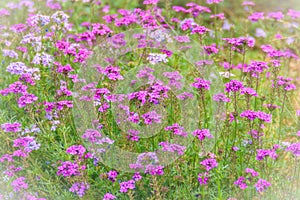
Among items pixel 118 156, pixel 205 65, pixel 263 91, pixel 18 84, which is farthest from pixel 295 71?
pixel 18 84

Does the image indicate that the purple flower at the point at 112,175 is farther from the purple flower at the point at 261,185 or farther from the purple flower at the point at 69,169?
the purple flower at the point at 261,185

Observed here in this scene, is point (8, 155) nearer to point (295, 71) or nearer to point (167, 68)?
point (167, 68)

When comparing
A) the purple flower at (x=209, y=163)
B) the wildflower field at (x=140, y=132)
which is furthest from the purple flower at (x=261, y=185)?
the purple flower at (x=209, y=163)

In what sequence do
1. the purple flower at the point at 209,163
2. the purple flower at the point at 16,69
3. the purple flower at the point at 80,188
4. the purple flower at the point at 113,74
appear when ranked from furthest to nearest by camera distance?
the purple flower at the point at 16,69, the purple flower at the point at 113,74, the purple flower at the point at 80,188, the purple flower at the point at 209,163

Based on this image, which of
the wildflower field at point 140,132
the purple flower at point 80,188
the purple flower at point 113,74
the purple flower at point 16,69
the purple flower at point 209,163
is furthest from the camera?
the purple flower at point 16,69

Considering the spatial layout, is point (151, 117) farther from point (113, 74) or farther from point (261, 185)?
point (261, 185)

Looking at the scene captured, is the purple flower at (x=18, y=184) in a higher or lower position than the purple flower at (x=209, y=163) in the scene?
lower

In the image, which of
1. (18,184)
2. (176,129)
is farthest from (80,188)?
(176,129)

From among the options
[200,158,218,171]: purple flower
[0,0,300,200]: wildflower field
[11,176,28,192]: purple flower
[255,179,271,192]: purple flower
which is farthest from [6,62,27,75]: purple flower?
[255,179,271,192]: purple flower

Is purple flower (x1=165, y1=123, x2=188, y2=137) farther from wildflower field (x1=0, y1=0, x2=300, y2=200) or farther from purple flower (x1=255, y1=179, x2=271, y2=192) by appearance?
purple flower (x1=255, y1=179, x2=271, y2=192)

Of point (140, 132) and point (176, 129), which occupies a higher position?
point (176, 129)

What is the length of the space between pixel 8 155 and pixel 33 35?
1.30 metres

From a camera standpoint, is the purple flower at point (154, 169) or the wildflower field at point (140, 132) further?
the wildflower field at point (140, 132)

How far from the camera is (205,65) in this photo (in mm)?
3891
